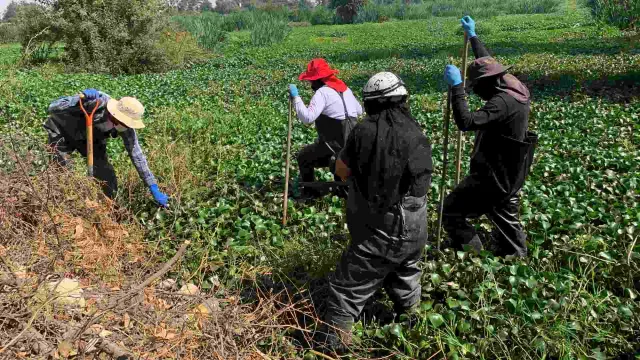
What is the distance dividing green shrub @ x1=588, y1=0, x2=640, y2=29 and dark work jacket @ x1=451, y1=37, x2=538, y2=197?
17.0 metres

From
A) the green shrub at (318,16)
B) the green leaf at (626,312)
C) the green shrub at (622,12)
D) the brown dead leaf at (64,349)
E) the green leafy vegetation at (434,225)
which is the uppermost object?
the brown dead leaf at (64,349)

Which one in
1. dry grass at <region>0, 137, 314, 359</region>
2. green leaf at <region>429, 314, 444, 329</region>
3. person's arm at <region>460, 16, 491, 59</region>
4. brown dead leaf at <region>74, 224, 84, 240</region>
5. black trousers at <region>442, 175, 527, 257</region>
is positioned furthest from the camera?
brown dead leaf at <region>74, 224, 84, 240</region>

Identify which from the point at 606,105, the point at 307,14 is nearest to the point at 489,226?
the point at 606,105

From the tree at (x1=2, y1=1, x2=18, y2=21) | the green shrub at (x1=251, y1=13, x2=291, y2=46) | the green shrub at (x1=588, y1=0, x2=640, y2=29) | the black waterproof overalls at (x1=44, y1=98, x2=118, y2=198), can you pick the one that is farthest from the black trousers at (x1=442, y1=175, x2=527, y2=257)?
the green shrub at (x1=251, y1=13, x2=291, y2=46)

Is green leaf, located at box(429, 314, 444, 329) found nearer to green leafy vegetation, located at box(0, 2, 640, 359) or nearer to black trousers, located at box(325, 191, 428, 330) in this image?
green leafy vegetation, located at box(0, 2, 640, 359)

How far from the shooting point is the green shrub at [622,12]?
17.4 m

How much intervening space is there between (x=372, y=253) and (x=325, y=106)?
2148 mm

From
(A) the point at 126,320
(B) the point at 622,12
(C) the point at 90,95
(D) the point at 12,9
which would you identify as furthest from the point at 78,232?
(D) the point at 12,9

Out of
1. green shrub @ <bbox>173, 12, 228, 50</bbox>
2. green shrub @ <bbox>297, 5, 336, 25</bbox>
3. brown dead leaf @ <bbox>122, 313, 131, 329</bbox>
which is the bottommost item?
green shrub @ <bbox>297, 5, 336, 25</bbox>

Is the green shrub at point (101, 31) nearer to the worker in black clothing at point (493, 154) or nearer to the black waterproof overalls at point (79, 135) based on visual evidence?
the black waterproof overalls at point (79, 135)

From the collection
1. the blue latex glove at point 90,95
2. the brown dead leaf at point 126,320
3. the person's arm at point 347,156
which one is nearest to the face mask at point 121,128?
the blue latex glove at point 90,95

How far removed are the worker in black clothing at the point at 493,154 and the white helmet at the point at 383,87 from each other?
2.54 feet

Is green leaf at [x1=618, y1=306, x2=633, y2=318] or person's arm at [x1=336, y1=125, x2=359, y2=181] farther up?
person's arm at [x1=336, y1=125, x2=359, y2=181]

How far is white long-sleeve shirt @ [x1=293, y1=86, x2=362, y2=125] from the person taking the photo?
4592 millimetres
